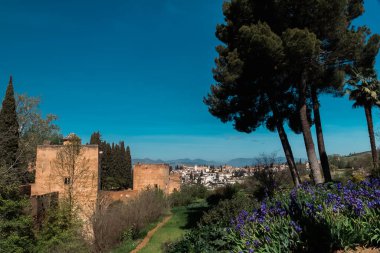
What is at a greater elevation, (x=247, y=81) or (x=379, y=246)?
(x=247, y=81)

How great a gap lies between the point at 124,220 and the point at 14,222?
4.46 metres

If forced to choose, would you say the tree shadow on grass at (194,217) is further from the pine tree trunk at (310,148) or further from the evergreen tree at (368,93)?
the evergreen tree at (368,93)

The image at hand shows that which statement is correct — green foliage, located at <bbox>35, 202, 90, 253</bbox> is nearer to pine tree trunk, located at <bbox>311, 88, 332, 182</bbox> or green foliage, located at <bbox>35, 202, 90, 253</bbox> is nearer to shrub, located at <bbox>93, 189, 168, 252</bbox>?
shrub, located at <bbox>93, 189, 168, 252</bbox>

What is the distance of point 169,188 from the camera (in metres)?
30.0

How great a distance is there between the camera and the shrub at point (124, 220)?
12211mm

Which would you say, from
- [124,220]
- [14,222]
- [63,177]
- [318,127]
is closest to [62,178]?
[63,177]

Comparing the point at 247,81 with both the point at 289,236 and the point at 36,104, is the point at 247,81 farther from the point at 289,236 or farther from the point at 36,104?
the point at 36,104

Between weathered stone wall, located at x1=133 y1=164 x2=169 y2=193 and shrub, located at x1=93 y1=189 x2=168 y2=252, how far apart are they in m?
7.52

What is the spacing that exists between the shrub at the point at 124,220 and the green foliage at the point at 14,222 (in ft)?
8.75

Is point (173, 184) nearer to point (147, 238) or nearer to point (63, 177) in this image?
point (63, 177)

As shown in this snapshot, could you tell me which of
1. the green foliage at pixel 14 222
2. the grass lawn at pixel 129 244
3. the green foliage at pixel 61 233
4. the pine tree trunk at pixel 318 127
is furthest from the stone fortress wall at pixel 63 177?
the pine tree trunk at pixel 318 127

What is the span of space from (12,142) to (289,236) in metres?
23.0

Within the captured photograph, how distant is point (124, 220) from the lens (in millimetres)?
14234

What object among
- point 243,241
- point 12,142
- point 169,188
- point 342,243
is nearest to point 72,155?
point 12,142
